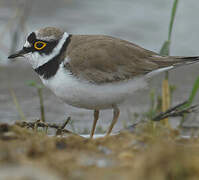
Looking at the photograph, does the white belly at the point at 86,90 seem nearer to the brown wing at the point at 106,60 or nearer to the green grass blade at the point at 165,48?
the brown wing at the point at 106,60

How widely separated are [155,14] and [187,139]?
7481 mm

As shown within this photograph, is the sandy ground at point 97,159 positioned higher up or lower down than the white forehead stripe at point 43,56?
lower down

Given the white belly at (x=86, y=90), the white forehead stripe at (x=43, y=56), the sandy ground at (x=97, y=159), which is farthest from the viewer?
the white forehead stripe at (x=43, y=56)

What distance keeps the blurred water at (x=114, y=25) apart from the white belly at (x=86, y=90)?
268 centimetres

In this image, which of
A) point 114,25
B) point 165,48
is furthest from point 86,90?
point 114,25

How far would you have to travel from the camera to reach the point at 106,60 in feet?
12.4

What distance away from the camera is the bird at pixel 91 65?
144 inches

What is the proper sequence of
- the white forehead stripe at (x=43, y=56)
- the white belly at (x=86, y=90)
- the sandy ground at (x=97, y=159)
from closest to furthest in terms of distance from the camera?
the sandy ground at (x=97, y=159) → the white belly at (x=86, y=90) → the white forehead stripe at (x=43, y=56)

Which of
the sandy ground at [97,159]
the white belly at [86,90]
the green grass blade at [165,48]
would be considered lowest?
the sandy ground at [97,159]

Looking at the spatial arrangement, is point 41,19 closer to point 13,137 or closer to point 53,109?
point 53,109

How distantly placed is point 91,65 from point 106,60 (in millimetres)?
147

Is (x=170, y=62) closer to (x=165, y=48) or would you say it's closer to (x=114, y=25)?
(x=165, y=48)

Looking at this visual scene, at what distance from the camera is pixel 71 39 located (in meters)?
3.99

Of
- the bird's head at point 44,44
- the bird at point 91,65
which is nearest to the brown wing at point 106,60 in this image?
the bird at point 91,65
